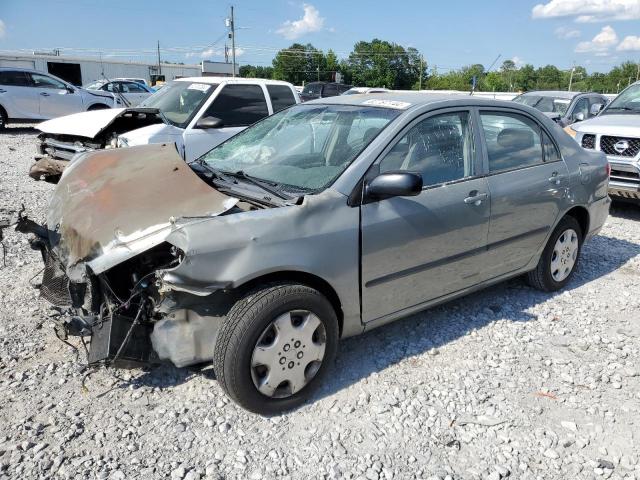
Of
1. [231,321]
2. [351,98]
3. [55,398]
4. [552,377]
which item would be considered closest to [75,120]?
[351,98]

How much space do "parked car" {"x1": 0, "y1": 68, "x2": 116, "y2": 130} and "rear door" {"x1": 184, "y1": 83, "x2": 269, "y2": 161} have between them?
10.4 metres

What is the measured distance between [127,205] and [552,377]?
288 centimetres

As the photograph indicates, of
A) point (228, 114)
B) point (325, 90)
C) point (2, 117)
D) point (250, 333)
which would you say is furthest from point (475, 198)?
point (325, 90)

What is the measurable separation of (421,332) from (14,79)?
15.7 meters

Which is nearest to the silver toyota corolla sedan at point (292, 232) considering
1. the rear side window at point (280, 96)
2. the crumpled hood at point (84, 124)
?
the crumpled hood at point (84, 124)

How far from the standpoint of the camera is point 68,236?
3020 millimetres

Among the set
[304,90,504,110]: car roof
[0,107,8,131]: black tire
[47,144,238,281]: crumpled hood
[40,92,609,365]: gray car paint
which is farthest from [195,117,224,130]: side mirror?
[0,107,8,131]: black tire

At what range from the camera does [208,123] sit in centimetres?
701

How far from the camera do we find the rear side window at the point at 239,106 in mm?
7418

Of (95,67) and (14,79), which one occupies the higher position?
(95,67)

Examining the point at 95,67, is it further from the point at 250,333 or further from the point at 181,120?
the point at 250,333

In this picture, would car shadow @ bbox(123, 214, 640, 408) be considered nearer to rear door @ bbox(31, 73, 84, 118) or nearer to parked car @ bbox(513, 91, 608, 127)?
parked car @ bbox(513, 91, 608, 127)

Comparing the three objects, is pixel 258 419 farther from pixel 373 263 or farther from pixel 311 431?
pixel 373 263

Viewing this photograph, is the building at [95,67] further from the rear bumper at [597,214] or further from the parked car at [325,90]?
the rear bumper at [597,214]
